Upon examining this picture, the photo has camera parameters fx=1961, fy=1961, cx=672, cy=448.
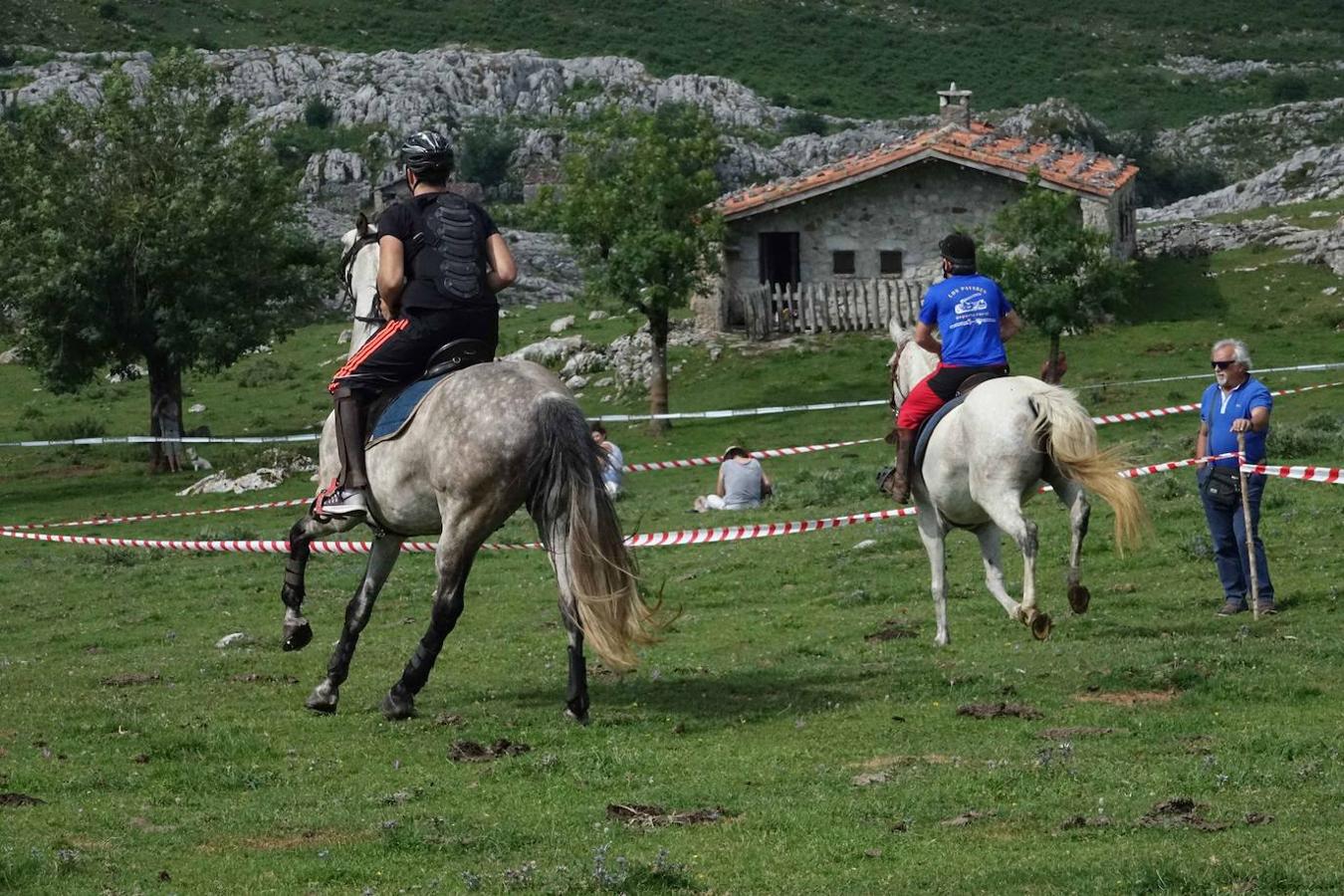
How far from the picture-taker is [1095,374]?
147 ft

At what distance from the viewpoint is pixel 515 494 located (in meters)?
13.1

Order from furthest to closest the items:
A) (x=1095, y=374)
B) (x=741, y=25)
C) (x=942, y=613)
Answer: (x=741, y=25)
(x=1095, y=374)
(x=942, y=613)

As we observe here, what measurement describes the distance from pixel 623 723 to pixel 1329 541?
9.56 m

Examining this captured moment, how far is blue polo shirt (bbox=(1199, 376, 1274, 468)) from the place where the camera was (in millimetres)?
17141

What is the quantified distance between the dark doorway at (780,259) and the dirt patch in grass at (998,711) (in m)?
42.9

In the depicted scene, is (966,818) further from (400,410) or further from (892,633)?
(892,633)

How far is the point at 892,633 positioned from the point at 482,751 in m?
5.66

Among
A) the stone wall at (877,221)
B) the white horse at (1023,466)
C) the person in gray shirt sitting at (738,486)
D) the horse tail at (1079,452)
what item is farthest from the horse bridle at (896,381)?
the stone wall at (877,221)

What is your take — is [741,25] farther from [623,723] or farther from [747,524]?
[623,723]

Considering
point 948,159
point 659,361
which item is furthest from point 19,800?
point 948,159

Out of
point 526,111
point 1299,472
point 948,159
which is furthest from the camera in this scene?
point 526,111

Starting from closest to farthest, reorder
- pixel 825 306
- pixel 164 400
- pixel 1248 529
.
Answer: pixel 1248 529 < pixel 164 400 < pixel 825 306

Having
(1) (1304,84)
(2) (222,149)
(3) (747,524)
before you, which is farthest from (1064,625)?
(1) (1304,84)

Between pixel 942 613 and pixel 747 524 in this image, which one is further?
pixel 747 524
